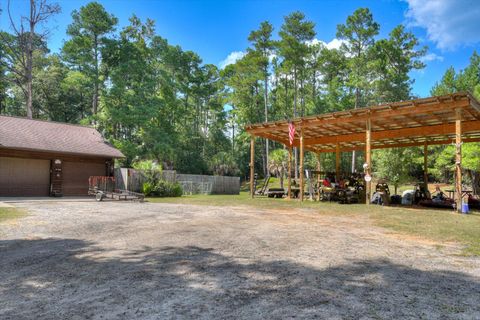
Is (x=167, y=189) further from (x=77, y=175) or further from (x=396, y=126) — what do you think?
(x=396, y=126)

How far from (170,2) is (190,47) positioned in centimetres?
2598

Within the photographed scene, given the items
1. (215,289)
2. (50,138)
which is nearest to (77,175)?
(50,138)

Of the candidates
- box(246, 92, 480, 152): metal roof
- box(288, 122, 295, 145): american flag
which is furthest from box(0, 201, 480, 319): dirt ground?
box(288, 122, 295, 145): american flag

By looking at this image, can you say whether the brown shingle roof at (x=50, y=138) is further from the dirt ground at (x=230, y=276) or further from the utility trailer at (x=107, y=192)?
the dirt ground at (x=230, y=276)

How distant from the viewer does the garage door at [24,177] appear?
56.0ft

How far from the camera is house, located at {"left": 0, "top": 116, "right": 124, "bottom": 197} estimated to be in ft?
56.4

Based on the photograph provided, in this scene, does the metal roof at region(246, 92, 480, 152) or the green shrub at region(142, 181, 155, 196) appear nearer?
the metal roof at region(246, 92, 480, 152)

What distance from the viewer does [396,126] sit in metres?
16.9

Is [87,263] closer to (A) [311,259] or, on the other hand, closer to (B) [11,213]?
(A) [311,259]

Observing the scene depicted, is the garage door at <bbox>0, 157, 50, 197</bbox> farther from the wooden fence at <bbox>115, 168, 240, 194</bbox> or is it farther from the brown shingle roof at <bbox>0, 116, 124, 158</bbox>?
the wooden fence at <bbox>115, 168, 240, 194</bbox>

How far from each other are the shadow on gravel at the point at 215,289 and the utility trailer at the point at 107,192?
11.2 metres

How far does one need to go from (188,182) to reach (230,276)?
2070 centimetres

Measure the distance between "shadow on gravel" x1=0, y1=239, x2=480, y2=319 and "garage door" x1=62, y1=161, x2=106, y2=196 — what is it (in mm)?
16120

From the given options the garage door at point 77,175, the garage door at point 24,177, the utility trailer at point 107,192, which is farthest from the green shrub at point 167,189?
the garage door at point 24,177
